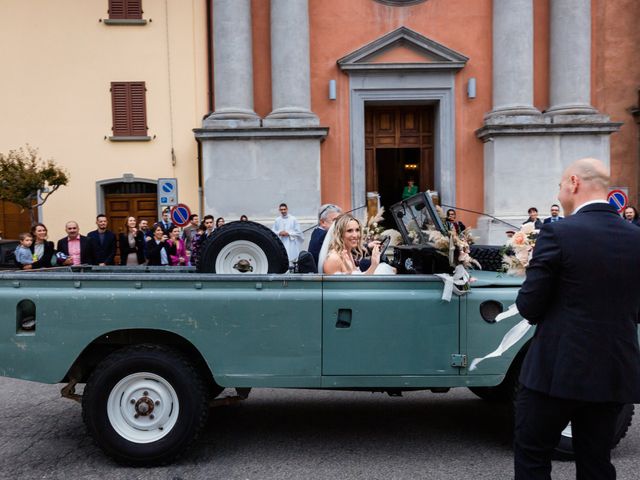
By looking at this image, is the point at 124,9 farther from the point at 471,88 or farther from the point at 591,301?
the point at 591,301

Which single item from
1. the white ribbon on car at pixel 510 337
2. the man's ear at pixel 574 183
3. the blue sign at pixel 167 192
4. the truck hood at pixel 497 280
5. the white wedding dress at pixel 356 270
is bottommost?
the white ribbon on car at pixel 510 337

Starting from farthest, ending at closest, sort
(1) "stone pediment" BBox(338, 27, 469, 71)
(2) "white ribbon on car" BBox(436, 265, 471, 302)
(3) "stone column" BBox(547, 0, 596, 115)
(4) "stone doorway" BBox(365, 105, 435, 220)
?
(4) "stone doorway" BBox(365, 105, 435, 220) → (1) "stone pediment" BBox(338, 27, 469, 71) → (3) "stone column" BBox(547, 0, 596, 115) → (2) "white ribbon on car" BBox(436, 265, 471, 302)

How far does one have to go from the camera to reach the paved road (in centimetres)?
426

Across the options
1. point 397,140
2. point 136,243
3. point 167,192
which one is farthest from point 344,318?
point 397,140

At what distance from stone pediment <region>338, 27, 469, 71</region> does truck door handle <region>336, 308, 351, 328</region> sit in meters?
13.1

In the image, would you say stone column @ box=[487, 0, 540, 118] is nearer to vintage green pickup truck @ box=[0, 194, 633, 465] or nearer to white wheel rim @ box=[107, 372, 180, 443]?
vintage green pickup truck @ box=[0, 194, 633, 465]

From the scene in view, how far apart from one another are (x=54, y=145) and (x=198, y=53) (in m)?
4.89

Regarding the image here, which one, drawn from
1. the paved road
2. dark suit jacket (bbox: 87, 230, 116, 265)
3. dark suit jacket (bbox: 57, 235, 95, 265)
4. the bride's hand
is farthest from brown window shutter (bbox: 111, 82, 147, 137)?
the bride's hand

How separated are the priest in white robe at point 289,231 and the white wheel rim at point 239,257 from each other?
858cm

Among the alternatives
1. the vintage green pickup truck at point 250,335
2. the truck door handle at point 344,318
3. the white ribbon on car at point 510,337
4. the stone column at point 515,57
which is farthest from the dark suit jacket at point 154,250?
the stone column at point 515,57

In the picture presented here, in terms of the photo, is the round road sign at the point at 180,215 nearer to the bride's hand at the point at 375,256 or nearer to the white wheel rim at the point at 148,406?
the bride's hand at the point at 375,256

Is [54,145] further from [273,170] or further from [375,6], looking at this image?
[375,6]

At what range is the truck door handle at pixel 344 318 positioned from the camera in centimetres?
428

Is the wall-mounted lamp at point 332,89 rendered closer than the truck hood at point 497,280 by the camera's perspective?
No
